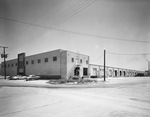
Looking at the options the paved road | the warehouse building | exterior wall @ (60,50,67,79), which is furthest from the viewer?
the warehouse building

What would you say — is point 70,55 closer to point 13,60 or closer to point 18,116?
point 18,116

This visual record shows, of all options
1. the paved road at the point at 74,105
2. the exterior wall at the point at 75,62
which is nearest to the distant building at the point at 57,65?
the exterior wall at the point at 75,62

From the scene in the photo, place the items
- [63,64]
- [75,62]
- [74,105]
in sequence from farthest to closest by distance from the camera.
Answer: [75,62], [63,64], [74,105]

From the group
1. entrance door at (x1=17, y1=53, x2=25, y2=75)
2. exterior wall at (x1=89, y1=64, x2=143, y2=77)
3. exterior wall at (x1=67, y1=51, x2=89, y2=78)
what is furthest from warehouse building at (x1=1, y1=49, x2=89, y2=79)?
exterior wall at (x1=89, y1=64, x2=143, y2=77)

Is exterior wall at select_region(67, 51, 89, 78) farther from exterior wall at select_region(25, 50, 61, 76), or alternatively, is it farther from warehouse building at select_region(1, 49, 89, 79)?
exterior wall at select_region(25, 50, 61, 76)

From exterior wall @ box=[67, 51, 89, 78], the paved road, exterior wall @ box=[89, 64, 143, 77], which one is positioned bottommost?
exterior wall @ box=[89, 64, 143, 77]

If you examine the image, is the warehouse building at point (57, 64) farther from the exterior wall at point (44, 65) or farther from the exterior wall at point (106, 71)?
the exterior wall at point (106, 71)

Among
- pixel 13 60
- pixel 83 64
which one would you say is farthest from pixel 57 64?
pixel 13 60

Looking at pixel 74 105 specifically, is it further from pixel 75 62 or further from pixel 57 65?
pixel 75 62

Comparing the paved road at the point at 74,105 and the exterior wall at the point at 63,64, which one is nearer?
the paved road at the point at 74,105

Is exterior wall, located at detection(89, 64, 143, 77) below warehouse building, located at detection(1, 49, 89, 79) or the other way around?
below

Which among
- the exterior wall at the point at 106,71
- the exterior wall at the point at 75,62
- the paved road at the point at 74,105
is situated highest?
the exterior wall at the point at 75,62

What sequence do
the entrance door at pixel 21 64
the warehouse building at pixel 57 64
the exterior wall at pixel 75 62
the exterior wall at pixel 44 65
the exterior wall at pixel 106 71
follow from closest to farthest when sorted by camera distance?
the warehouse building at pixel 57 64
the exterior wall at pixel 75 62
the exterior wall at pixel 44 65
the exterior wall at pixel 106 71
the entrance door at pixel 21 64

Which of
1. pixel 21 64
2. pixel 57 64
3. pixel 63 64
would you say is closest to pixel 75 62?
pixel 63 64
